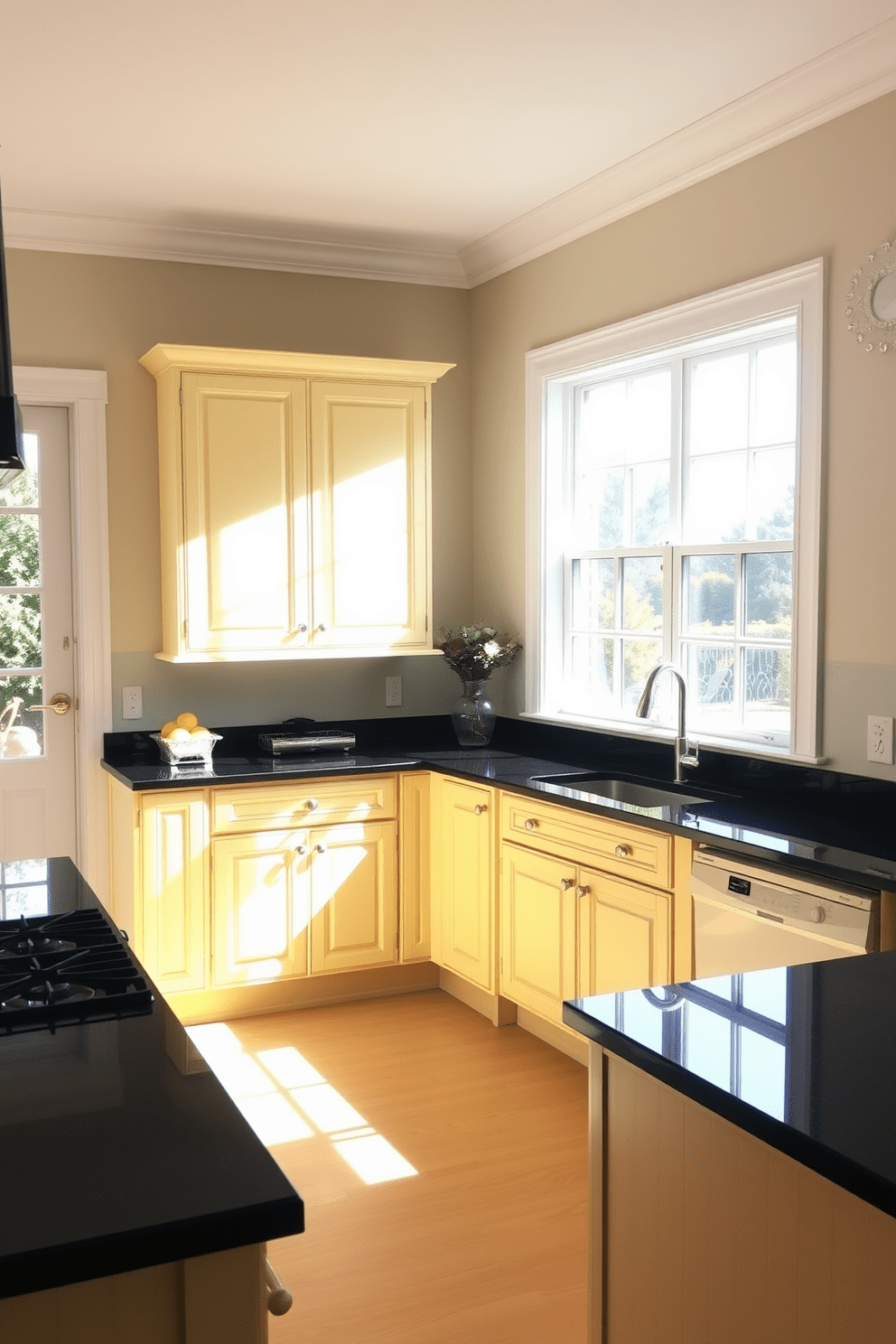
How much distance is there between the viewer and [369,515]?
4457mm

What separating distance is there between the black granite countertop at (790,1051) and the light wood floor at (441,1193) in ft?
3.97

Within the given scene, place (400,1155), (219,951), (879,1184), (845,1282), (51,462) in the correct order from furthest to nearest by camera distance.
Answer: (51,462), (219,951), (400,1155), (845,1282), (879,1184)

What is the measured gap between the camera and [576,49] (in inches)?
118

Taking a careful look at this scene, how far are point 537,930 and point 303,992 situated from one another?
3.57 ft

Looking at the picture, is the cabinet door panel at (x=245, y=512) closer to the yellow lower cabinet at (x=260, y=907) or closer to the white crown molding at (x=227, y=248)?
the white crown molding at (x=227, y=248)

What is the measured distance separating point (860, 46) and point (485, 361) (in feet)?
6.97

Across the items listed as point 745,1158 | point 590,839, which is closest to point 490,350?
point 590,839

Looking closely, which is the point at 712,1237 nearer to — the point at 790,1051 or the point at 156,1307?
the point at 790,1051

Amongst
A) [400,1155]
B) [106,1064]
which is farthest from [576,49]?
[400,1155]

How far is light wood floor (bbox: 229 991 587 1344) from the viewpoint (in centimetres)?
251

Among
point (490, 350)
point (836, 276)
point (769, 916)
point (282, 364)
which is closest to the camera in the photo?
point (769, 916)

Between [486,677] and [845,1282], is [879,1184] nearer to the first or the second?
[845,1282]

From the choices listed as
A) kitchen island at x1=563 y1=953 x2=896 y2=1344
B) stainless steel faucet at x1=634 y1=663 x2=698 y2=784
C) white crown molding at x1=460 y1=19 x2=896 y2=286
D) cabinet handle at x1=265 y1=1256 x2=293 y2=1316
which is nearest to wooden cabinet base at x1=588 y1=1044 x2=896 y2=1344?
kitchen island at x1=563 y1=953 x2=896 y2=1344

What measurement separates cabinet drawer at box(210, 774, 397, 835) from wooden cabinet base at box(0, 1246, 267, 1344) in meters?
2.95
